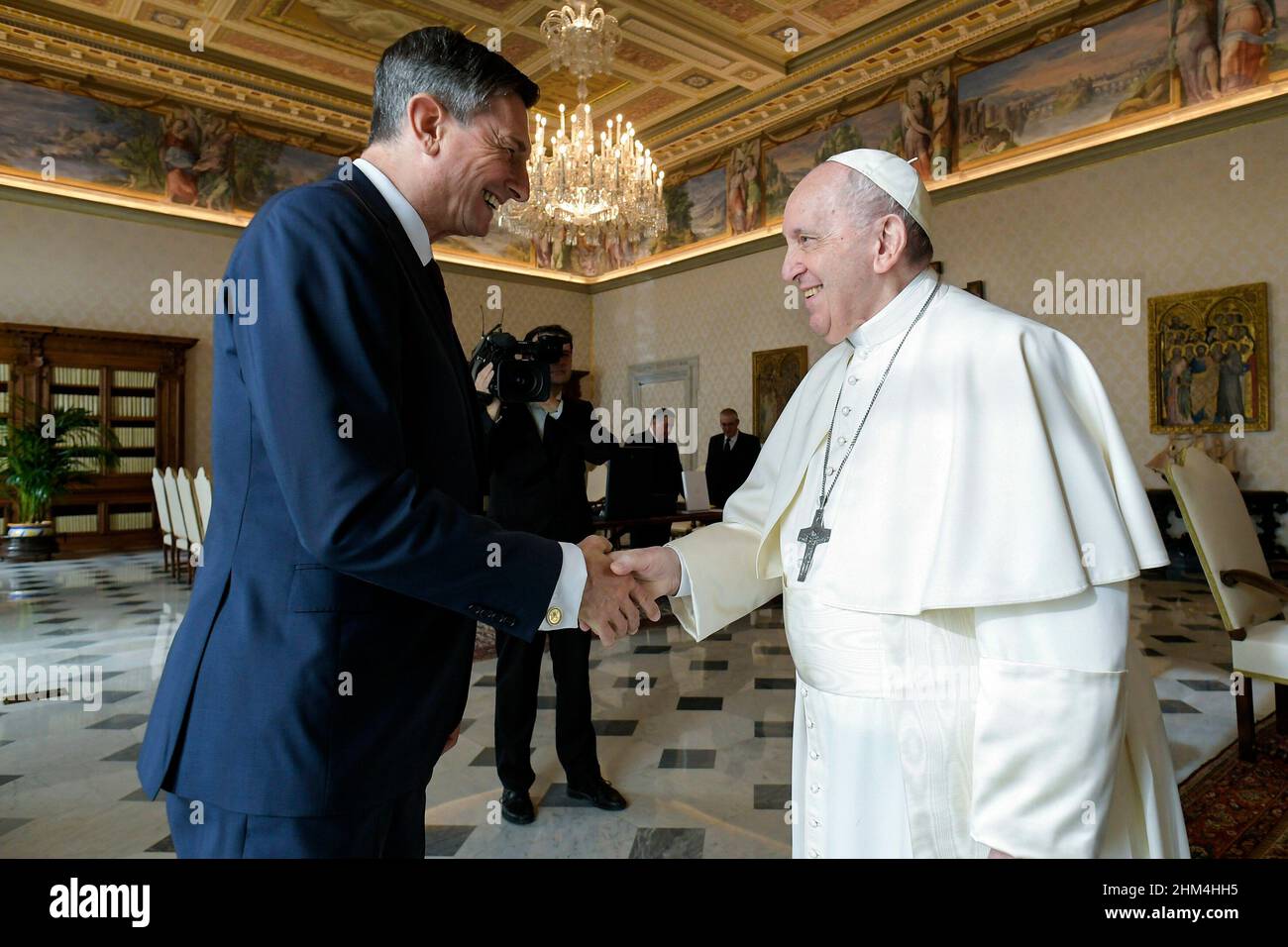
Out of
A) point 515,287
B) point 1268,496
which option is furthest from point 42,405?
point 1268,496

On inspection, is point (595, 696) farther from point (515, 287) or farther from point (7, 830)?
point (515, 287)

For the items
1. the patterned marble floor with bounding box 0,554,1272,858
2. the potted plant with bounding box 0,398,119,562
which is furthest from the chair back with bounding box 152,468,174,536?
the patterned marble floor with bounding box 0,554,1272,858

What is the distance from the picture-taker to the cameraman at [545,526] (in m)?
3.32

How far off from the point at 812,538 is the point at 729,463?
865 cm

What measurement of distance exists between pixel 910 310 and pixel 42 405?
42.7 ft

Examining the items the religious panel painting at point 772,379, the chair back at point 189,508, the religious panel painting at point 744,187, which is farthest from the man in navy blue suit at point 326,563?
the religious panel painting at point 744,187

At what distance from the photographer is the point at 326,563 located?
1158 millimetres

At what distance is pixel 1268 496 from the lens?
27.4 ft

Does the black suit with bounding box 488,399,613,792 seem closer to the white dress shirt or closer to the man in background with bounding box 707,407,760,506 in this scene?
the white dress shirt

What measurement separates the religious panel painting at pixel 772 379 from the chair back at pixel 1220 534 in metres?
9.04

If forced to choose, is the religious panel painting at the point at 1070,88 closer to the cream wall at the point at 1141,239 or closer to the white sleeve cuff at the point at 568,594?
Result: the cream wall at the point at 1141,239

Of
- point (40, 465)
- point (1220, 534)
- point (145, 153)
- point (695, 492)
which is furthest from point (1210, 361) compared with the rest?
point (145, 153)

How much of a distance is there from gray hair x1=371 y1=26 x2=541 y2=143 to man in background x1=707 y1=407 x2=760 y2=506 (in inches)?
320

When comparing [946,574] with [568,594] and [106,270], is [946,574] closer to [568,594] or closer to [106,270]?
[568,594]
